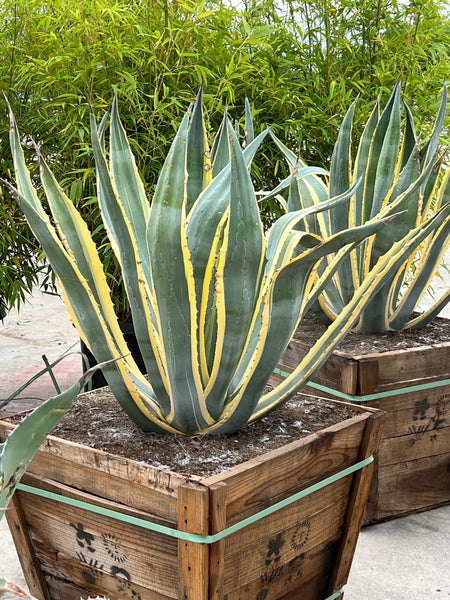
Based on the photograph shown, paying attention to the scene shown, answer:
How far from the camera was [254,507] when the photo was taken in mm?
1117

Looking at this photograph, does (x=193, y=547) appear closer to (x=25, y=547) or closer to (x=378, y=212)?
(x=25, y=547)

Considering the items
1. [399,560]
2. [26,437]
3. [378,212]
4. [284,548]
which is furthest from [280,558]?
[378,212]

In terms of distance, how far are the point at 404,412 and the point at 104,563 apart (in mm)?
811

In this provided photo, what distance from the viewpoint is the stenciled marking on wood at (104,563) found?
1.15m

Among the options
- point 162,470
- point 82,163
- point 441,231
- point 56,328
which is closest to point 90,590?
point 162,470

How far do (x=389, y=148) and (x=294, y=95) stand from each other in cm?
61

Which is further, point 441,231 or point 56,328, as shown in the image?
point 56,328

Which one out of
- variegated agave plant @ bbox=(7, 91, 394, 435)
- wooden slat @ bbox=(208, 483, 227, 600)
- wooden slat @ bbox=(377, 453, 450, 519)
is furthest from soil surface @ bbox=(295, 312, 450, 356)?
wooden slat @ bbox=(208, 483, 227, 600)

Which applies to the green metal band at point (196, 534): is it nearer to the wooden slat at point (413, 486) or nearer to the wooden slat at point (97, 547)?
the wooden slat at point (97, 547)

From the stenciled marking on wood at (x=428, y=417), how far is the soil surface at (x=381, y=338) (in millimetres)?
136

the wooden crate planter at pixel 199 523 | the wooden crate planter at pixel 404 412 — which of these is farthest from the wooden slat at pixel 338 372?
the wooden crate planter at pixel 199 523

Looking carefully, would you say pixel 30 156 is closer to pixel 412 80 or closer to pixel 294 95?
pixel 294 95

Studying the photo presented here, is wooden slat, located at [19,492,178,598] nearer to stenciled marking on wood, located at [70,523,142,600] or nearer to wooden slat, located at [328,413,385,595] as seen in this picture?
stenciled marking on wood, located at [70,523,142,600]

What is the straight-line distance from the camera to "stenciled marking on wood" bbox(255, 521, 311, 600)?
1171 millimetres
